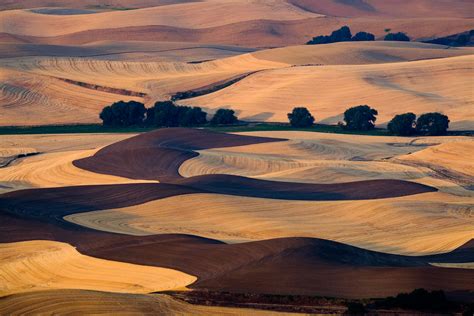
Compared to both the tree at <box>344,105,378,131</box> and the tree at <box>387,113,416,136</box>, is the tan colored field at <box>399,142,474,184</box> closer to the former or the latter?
the tree at <box>387,113,416,136</box>

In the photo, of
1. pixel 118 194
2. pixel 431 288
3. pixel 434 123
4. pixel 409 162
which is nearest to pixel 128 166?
pixel 118 194

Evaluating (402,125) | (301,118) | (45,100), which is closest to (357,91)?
(301,118)

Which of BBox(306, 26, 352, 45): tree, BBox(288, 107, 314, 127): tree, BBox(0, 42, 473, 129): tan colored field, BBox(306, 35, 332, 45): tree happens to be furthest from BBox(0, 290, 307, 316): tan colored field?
BBox(306, 26, 352, 45): tree

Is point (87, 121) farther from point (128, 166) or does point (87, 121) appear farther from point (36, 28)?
point (36, 28)

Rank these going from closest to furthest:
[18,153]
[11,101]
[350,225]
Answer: [350,225], [18,153], [11,101]

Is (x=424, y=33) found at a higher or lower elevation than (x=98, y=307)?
higher

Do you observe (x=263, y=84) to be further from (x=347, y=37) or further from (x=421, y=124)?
(x=347, y=37)

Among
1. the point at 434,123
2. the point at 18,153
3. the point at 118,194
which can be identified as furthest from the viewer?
the point at 434,123
